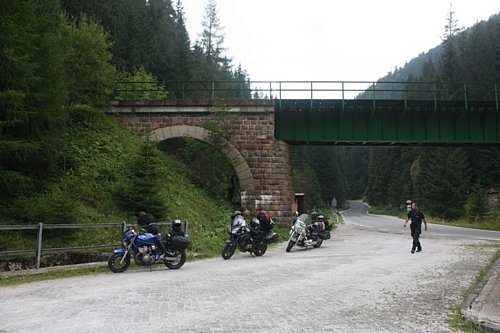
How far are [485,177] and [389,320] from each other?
195 ft

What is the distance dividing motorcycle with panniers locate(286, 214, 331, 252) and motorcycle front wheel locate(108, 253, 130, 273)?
22.8 feet

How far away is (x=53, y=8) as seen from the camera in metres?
16.6

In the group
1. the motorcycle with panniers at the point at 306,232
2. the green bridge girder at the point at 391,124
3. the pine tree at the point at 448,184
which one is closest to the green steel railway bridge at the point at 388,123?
the green bridge girder at the point at 391,124

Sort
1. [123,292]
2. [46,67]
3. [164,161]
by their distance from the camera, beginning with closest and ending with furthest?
[123,292], [46,67], [164,161]

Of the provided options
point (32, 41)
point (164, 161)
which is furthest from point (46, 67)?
point (164, 161)

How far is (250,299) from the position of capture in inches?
290

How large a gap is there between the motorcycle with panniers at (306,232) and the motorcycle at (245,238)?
1.68m

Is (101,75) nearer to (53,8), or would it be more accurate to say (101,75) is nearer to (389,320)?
(53,8)

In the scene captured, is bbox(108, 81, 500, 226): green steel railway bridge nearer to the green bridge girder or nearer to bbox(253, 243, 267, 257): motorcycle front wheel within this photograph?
the green bridge girder

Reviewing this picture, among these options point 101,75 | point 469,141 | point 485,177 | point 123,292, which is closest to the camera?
point 123,292

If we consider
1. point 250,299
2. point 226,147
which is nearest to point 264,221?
point 250,299

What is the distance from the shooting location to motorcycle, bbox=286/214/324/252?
1638cm

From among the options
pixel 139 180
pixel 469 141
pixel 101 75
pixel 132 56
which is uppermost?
pixel 132 56

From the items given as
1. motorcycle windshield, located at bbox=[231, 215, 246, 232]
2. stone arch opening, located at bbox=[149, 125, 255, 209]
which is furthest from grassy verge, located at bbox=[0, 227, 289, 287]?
stone arch opening, located at bbox=[149, 125, 255, 209]
